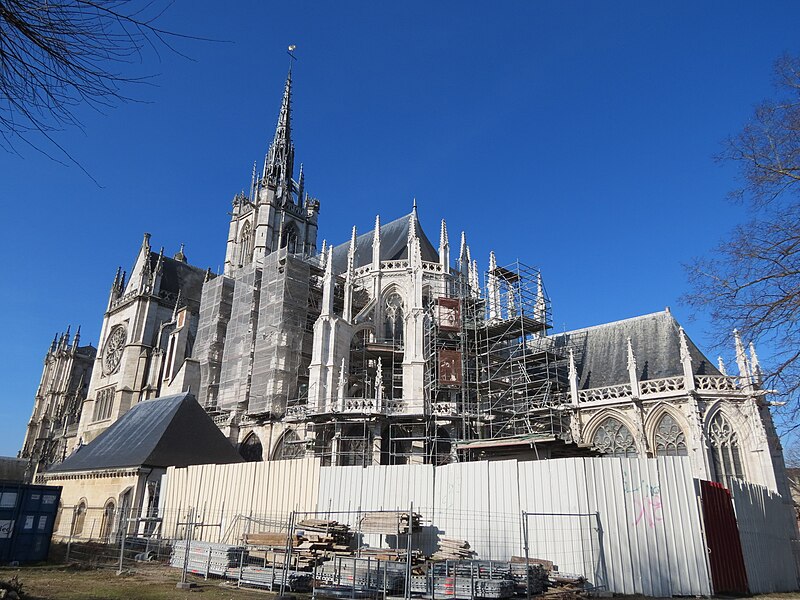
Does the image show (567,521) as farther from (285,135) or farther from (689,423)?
(285,135)

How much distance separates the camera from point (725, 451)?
63.0 feet

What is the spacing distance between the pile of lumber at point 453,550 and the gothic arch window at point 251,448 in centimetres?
1670

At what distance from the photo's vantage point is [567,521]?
10500 millimetres

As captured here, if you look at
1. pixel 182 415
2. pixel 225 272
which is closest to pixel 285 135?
pixel 225 272

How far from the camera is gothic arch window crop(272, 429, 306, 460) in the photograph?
24.0 meters

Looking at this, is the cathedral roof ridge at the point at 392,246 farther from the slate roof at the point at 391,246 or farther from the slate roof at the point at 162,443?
the slate roof at the point at 162,443

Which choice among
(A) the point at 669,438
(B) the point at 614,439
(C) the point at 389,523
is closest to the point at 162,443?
(C) the point at 389,523

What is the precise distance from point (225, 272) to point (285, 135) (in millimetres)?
14838

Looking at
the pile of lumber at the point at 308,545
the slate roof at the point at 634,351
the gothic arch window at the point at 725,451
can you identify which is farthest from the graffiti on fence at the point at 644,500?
the slate roof at the point at 634,351

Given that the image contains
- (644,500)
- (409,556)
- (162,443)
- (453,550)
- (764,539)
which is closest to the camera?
(409,556)

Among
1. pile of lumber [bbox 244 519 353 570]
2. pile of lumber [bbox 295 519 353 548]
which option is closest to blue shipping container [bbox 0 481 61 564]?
pile of lumber [bbox 244 519 353 570]

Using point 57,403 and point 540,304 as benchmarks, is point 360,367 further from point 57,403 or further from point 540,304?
point 57,403

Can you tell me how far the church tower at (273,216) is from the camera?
41156mm

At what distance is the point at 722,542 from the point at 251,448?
2032cm
